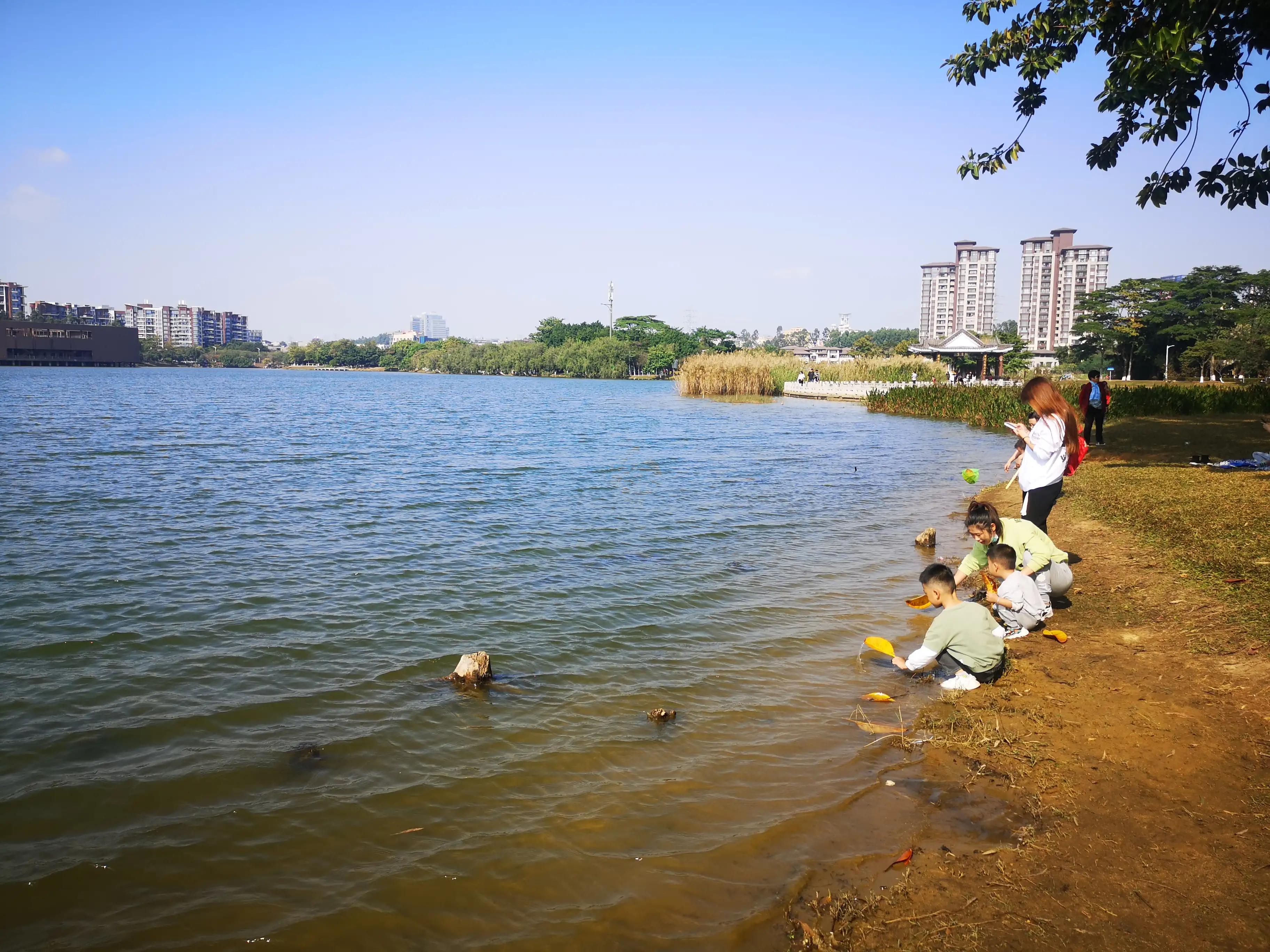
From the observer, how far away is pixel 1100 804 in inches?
169

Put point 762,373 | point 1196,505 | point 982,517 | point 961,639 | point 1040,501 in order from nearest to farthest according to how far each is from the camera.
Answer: point 961,639
point 982,517
point 1040,501
point 1196,505
point 762,373

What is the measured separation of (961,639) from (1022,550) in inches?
60.4

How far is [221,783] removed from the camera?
5.14m

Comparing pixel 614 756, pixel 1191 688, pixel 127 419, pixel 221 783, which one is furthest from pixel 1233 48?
pixel 127 419

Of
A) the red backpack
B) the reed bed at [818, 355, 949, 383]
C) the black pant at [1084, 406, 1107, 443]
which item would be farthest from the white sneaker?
the reed bed at [818, 355, 949, 383]

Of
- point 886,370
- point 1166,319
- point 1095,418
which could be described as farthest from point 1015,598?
point 1166,319

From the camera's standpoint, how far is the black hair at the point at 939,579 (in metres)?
6.21

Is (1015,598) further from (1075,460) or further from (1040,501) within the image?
(1075,460)

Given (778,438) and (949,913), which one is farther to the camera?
(778,438)

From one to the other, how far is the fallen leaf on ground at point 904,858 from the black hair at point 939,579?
249cm

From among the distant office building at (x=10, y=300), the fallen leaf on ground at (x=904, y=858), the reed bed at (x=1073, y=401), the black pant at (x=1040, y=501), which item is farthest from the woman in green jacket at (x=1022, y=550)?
the distant office building at (x=10, y=300)

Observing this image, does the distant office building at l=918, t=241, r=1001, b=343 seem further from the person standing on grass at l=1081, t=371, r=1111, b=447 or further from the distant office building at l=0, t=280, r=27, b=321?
the distant office building at l=0, t=280, r=27, b=321

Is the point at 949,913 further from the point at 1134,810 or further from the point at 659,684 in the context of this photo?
the point at 659,684

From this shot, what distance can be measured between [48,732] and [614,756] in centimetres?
415
